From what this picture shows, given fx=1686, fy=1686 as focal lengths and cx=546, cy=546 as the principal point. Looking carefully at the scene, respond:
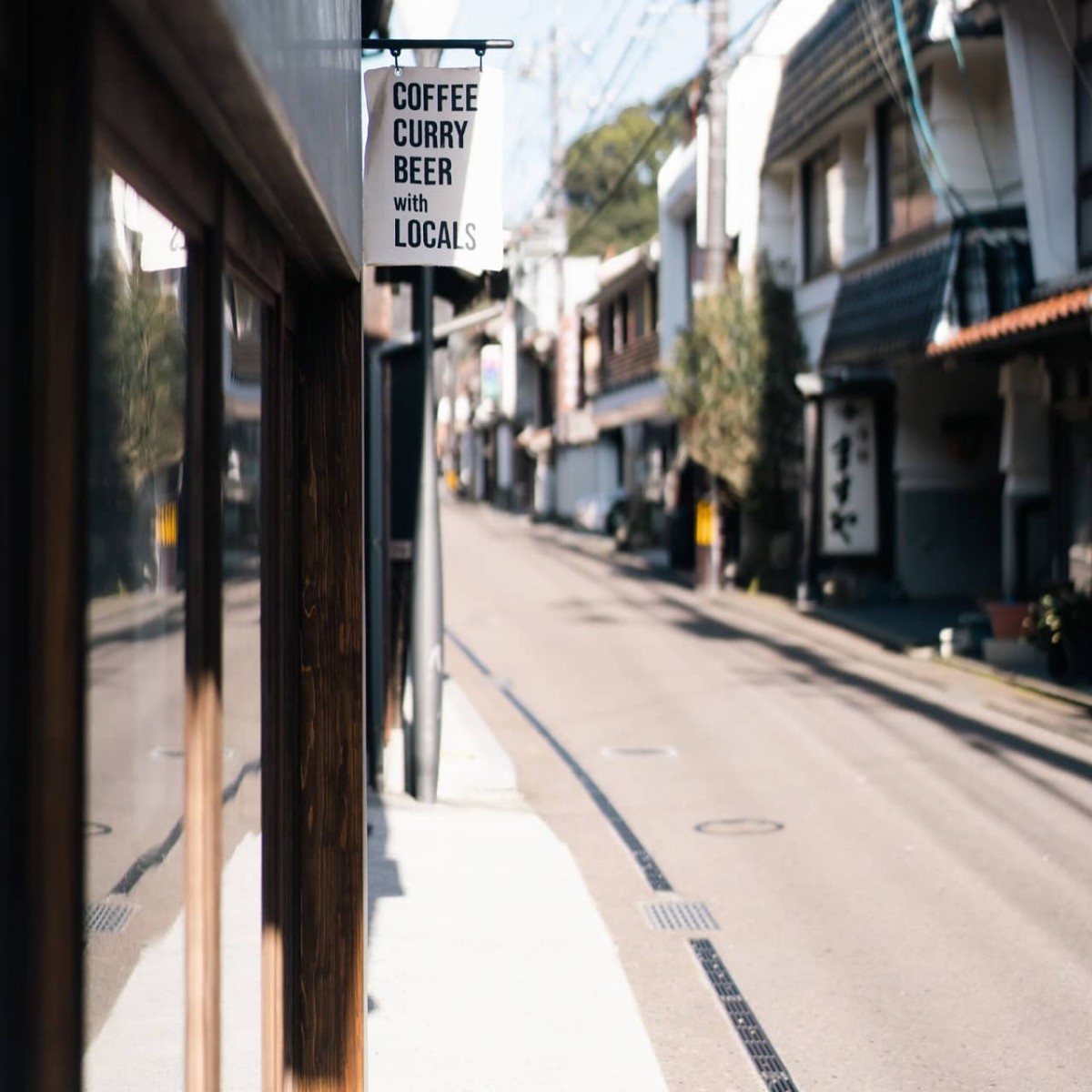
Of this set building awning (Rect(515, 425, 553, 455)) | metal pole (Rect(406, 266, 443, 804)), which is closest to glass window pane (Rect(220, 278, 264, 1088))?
metal pole (Rect(406, 266, 443, 804))

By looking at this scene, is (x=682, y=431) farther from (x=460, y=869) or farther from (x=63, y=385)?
(x=63, y=385)

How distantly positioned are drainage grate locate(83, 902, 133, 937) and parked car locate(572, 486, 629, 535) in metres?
38.8

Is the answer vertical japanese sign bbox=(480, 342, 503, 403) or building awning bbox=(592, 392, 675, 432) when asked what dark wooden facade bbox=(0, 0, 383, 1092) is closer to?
building awning bbox=(592, 392, 675, 432)

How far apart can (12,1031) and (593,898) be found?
6.42 metres

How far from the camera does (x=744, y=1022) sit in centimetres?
616

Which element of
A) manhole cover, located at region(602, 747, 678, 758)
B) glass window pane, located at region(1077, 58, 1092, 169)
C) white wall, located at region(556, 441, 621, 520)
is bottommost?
manhole cover, located at region(602, 747, 678, 758)

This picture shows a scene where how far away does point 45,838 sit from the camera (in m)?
1.84

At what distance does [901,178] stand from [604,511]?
72.1 ft

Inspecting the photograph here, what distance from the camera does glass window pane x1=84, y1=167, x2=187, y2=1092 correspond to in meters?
2.08

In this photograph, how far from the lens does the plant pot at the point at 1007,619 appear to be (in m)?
17.1

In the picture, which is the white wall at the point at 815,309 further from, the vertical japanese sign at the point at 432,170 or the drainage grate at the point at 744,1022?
the vertical japanese sign at the point at 432,170

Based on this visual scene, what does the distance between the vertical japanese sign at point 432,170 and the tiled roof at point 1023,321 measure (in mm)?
9710

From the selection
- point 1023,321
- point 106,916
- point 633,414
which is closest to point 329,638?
point 106,916

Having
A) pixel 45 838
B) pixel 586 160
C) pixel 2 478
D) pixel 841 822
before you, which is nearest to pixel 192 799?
pixel 45 838
